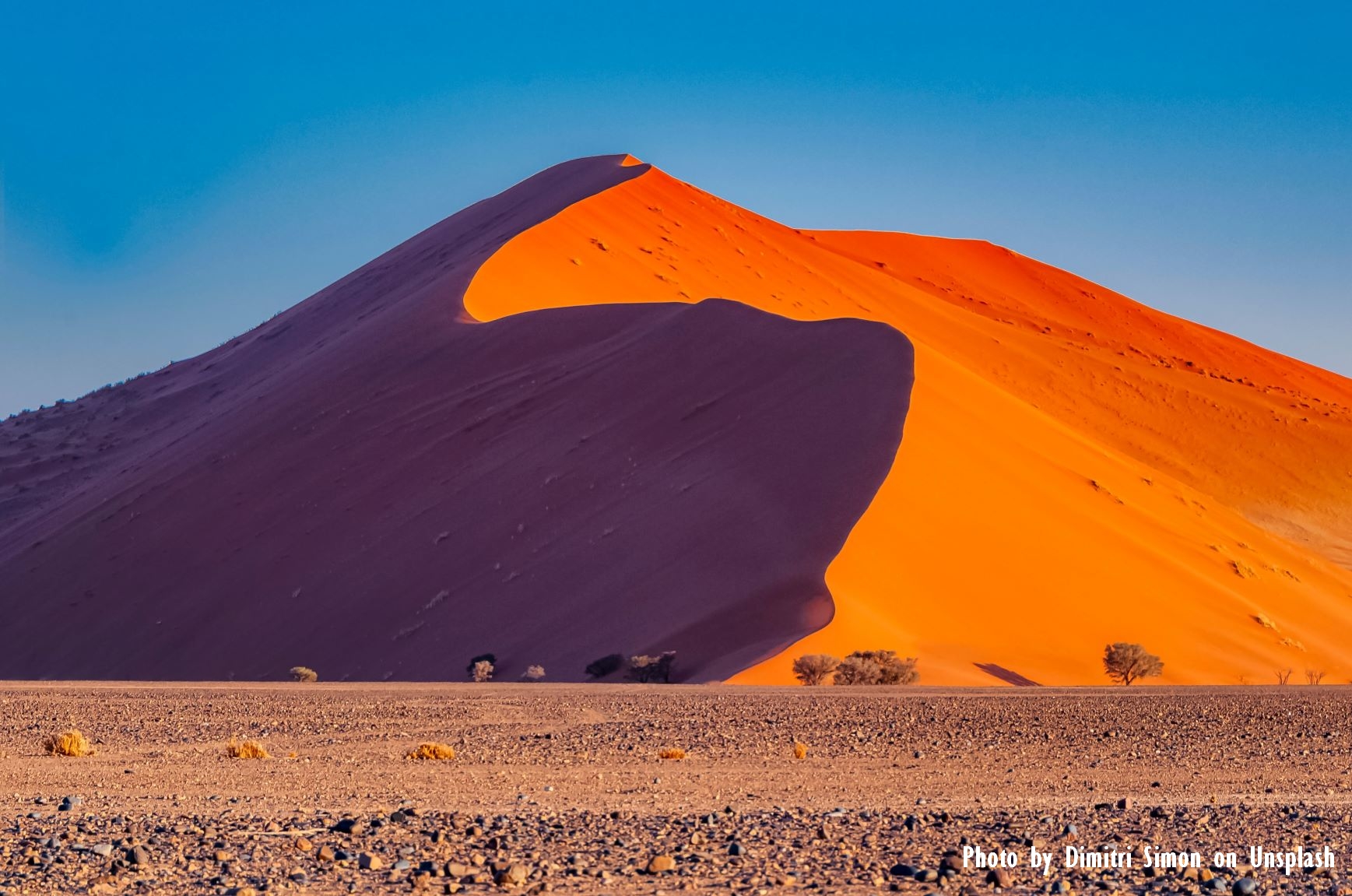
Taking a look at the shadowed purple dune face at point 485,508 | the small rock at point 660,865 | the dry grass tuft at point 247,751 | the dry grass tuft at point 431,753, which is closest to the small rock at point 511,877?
the small rock at point 660,865

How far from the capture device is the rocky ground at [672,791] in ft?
22.7

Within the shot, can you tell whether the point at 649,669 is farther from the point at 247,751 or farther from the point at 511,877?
the point at 511,877

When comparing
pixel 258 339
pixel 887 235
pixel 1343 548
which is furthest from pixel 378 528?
pixel 887 235

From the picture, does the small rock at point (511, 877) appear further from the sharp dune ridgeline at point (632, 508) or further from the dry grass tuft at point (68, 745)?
the sharp dune ridgeline at point (632, 508)

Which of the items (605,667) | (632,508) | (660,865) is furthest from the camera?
(632,508)

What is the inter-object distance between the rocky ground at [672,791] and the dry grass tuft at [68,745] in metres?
0.25

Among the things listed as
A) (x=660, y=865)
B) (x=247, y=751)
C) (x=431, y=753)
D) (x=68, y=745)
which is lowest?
(x=431, y=753)

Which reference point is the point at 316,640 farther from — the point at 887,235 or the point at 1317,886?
the point at 887,235

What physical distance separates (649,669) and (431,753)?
9.71 metres

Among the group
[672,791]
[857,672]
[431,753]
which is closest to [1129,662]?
[857,672]

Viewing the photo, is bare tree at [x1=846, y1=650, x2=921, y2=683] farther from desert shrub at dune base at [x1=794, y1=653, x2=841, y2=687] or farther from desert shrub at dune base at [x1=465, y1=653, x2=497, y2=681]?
desert shrub at dune base at [x1=465, y1=653, x2=497, y2=681]

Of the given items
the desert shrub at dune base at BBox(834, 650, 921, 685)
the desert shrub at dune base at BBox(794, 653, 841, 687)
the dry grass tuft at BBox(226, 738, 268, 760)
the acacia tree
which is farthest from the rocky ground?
the acacia tree

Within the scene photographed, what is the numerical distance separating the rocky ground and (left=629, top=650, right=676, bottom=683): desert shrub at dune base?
3199 mm

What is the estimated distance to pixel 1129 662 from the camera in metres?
22.3
